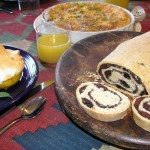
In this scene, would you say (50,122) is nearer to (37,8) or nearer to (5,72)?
(5,72)

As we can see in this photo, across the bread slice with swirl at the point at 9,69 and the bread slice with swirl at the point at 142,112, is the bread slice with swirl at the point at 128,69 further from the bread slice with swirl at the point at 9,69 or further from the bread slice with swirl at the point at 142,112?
the bread slice with swirl at the point at 9,69

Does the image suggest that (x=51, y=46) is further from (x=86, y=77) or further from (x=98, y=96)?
(x=98, y=96)

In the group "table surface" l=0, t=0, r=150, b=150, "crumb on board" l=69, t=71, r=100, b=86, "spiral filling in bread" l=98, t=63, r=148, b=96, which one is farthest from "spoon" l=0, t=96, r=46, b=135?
"spiral filling in bread" l=98, t=63, r=148, b=96

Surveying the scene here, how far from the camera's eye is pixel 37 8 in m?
1.70

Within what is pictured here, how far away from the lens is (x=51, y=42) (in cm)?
118

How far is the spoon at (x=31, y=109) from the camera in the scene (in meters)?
0.75

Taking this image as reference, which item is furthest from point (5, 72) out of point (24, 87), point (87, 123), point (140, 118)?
point (140, 118)

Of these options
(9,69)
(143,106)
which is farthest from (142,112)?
(9,69)

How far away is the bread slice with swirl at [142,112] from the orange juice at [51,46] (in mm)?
506

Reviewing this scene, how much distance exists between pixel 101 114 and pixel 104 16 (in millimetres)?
881

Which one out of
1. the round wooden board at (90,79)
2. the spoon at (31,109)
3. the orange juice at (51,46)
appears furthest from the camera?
the orange juice at (51,46)

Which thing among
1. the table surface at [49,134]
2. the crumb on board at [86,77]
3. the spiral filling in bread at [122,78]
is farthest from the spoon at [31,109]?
the spiral filling in bread at [122,78]

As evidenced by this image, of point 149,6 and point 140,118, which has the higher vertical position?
point 140,118

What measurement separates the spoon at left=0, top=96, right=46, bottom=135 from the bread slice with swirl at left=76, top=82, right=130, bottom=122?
0.46 feet
